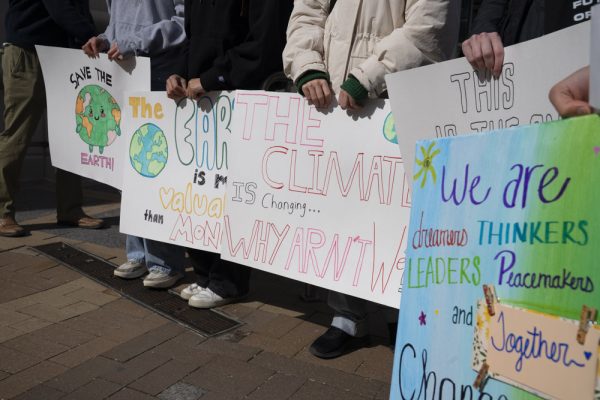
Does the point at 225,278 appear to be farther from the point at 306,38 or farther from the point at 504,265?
the point at 504,265

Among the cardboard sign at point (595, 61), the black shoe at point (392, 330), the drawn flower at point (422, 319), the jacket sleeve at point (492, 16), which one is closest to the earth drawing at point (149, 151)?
the black shoe at point (392, 330)

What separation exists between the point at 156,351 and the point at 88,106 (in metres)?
1.87

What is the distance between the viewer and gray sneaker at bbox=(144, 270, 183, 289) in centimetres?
404

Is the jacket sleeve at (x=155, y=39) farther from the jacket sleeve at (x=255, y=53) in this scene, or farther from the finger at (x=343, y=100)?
the finger at (x=343, y=100)

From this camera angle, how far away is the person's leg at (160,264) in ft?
13.3

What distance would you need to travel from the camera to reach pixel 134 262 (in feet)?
14.1

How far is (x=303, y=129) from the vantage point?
3.06m

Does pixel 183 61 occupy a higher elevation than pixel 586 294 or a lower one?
higher

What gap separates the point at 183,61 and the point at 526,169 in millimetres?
2583

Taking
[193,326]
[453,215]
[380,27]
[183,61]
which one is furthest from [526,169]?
[183,61]

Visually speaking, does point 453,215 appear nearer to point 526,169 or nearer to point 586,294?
point 526,169

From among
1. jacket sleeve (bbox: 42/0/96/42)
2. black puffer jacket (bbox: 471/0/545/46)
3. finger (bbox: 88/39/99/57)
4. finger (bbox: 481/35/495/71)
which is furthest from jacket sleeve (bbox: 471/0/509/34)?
jacket sleeve (bbox: 42/0/96/42)

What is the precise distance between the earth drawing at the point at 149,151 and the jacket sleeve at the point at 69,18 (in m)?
1.28

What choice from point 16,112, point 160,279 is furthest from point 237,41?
point 16,112
